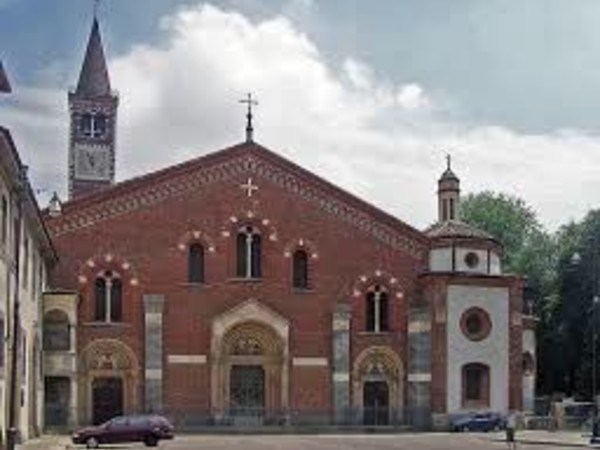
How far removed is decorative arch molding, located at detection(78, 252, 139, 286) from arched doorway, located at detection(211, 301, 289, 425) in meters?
4.92

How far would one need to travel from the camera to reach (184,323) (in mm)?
63594

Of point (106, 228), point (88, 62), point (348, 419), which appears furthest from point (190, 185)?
point (88, 62)

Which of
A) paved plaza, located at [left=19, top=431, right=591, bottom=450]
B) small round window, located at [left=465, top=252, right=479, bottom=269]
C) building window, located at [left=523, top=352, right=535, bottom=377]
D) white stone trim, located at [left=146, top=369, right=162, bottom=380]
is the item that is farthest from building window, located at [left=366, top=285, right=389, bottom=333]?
white stone trim, located at [left=146, top=369, right=162, bottom=380]

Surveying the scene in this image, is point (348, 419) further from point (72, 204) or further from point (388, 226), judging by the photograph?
point (72, 204)

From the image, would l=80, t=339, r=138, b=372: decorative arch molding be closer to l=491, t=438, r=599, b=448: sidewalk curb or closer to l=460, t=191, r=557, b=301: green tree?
l=491, t=438, r=599, b=448: sidewalk curb

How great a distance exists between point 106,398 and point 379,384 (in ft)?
46.6

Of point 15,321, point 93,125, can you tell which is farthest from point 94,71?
point 15,321

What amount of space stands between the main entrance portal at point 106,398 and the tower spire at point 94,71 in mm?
41377

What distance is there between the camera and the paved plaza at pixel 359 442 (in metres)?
46.2

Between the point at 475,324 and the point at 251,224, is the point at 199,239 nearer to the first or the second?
the point at 251,224

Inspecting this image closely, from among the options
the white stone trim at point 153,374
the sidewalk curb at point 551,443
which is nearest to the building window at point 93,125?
the white stone trim at point 153,374

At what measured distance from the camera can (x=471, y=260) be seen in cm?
6762

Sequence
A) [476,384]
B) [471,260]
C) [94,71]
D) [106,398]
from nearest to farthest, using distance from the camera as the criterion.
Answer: [106,398] → [476,384] → [471,260] → [94,71]

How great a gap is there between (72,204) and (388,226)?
1683 centimetres
